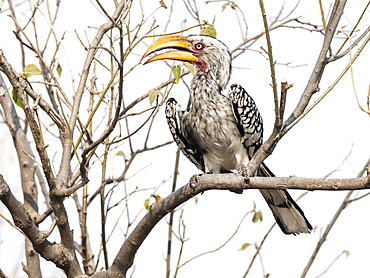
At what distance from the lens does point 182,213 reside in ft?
13.3

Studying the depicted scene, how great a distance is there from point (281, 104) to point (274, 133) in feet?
0.62

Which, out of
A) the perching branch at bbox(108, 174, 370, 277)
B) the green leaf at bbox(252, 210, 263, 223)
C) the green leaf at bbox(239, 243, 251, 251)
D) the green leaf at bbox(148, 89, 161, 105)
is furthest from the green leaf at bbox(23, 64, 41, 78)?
the green leaf at bbox(239, 243, 251, 251)

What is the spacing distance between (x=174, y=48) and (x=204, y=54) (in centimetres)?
24

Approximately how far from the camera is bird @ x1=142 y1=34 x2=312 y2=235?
148 inches

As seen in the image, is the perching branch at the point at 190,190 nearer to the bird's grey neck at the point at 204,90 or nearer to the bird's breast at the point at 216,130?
the bird's breast at the point at 216,130

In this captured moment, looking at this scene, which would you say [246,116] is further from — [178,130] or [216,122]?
[178,130]

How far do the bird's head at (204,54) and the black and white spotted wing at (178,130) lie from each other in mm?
320

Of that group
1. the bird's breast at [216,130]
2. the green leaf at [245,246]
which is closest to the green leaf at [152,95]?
the bird's breast at [216,130]

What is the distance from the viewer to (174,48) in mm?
4023

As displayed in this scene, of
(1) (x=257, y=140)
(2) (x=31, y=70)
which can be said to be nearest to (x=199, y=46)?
(1) (x=257, y=140)

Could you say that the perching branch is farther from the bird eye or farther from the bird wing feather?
the bird eye

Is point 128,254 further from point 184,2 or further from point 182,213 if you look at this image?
point 184,2

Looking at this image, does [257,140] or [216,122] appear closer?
[216,122]

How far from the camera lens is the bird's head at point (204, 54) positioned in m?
3.98
